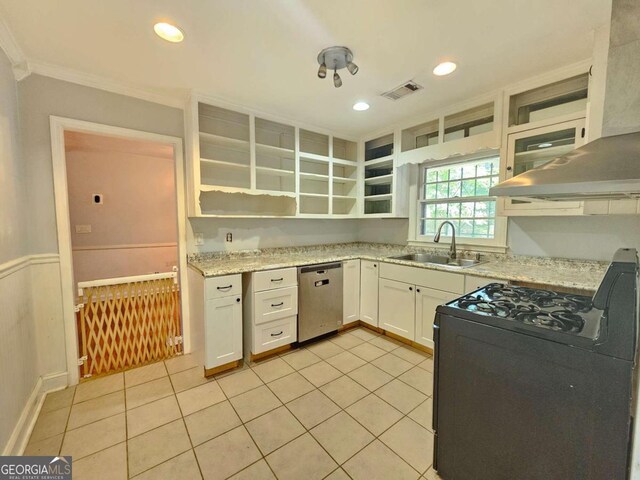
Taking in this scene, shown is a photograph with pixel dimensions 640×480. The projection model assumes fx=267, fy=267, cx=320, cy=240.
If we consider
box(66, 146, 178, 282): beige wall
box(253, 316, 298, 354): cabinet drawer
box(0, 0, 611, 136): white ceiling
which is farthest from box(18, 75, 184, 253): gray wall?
box(66, 146, 178, 282): beige wall

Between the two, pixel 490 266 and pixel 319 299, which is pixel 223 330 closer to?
pixel 319 299

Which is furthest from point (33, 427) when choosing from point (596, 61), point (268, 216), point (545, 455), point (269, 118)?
point (596, 61)

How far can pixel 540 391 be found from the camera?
1036 millimetres

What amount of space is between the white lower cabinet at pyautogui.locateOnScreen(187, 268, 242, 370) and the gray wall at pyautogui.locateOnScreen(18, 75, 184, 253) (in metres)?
1.11

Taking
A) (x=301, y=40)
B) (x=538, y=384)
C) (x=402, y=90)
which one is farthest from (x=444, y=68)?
(x=538, y=384)

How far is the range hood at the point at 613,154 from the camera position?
2.94ft

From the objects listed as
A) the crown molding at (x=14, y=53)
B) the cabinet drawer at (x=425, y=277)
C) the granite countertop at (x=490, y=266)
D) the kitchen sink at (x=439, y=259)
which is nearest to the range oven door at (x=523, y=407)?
the granite countertop at (x=490, y=266)

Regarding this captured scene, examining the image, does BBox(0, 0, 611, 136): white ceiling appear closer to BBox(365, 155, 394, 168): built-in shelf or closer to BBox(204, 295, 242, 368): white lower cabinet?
BBox(365, 155, 394, 168): built-in shelf

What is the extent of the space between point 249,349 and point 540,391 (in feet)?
6.91

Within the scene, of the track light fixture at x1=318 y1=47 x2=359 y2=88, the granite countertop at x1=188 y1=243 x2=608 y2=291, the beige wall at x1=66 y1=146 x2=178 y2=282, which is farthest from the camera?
the beige wall at x1=66 y1=146 x2=178 y2=282

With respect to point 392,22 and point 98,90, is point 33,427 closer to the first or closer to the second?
point 98,90

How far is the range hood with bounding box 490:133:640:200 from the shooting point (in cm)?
86

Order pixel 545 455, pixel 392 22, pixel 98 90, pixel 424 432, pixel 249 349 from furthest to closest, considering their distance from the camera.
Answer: pixel 249 349, pixel 98 90, pixel 424 432, pixel 392 22, pixel 545 455

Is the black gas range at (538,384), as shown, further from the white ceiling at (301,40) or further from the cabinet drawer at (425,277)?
the white ceiling at (301,40)
